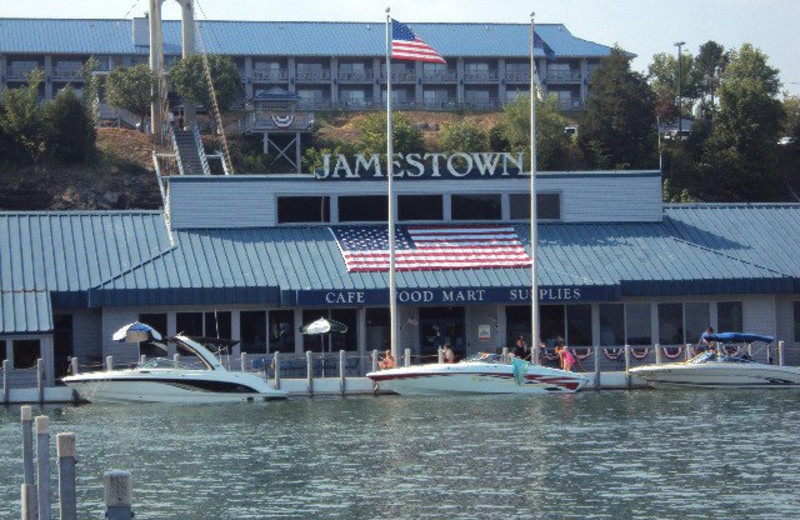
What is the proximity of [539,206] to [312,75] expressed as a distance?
54373 millimetres

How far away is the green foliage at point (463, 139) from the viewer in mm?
95312

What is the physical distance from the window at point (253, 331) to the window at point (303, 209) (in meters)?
5.66

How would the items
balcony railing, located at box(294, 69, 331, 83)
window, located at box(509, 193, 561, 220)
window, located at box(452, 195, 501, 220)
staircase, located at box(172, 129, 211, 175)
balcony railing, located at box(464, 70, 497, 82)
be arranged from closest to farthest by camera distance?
window, located at box(452, 195, 501, 220)
window, located at box(509, 193, 561, 220)
staircase, located at box(172, 129, 211, 175)
balcony railing, located at box(294, 69, 331, 83)
balcony railing, located at box(464, 70, 497, 82)

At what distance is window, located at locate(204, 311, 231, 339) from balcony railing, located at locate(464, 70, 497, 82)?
2489 inches

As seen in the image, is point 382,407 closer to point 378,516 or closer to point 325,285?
point 325,285

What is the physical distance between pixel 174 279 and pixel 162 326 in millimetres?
1862

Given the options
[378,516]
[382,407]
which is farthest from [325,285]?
[378,516]

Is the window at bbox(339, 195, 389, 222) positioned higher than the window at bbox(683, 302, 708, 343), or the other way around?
the window at bbox(339, 195, 389, 222)

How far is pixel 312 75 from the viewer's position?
117 m

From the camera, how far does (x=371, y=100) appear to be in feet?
383

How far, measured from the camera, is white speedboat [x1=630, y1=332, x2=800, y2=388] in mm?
52656

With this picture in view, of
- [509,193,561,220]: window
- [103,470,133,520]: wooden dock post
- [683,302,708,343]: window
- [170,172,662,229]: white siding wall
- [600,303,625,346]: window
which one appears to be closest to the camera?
[103,470,133,520]: wooden dock post

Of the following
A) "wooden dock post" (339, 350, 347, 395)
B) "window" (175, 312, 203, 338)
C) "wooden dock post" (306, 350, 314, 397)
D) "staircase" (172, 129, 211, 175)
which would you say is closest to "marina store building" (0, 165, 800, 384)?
"window" (175, 312, 203, 338)

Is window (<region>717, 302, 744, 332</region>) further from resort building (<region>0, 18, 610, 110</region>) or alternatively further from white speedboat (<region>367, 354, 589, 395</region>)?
resort building (<region>0, 18, 610, 110</region>)
